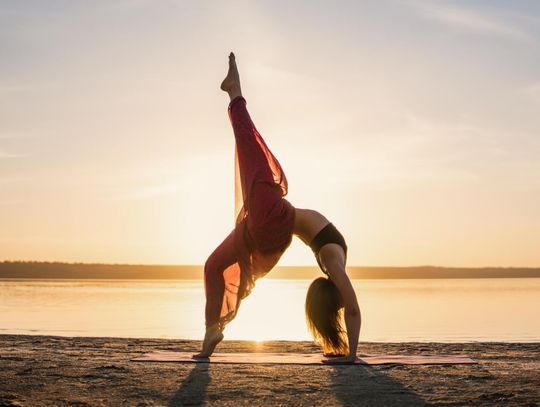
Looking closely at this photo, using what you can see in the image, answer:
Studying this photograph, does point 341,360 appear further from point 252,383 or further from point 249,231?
point 252,383

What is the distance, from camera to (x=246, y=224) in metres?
7.47

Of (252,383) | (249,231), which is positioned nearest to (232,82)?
(249,231)

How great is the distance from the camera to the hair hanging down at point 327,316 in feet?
24.1

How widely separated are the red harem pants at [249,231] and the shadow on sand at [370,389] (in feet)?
5.45

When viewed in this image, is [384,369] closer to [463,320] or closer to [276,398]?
[276,398]

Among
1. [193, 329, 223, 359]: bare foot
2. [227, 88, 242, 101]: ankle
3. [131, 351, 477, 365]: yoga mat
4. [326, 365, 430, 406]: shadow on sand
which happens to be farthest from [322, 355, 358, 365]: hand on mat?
[227, 88, 242, 101]: ankle

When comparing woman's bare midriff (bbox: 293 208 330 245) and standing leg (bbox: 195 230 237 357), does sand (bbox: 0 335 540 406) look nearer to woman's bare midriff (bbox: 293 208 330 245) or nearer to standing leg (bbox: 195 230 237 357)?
standing leg (bbox: 195 230 237 357)

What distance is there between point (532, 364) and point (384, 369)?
1728mm

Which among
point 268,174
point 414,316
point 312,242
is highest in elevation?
point 268,174

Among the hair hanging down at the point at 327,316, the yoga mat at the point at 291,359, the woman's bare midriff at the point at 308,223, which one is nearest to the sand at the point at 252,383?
the yoga mat at the point at 291,359

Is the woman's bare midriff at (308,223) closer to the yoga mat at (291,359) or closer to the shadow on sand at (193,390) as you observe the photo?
the yoga mat at (291,359)

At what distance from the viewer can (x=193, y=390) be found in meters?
5.11

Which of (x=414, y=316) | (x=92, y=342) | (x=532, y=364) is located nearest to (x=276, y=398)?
(x=532, y=364)

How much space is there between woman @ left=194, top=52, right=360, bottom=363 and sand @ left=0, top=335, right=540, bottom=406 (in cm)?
96
